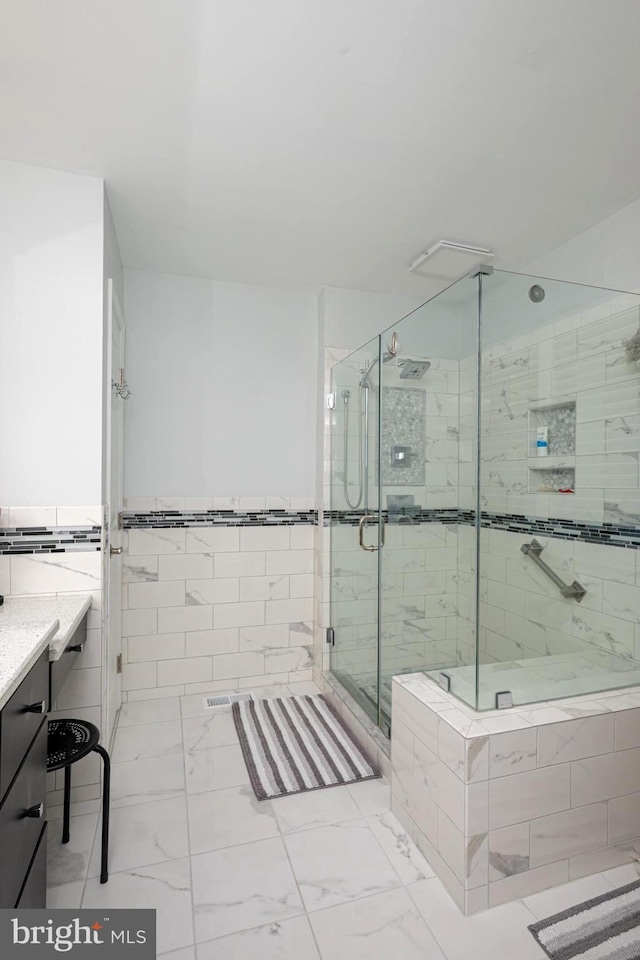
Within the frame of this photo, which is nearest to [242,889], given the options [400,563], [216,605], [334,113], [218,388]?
[400,563]

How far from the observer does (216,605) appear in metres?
3.14

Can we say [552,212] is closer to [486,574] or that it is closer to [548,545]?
[548,545]

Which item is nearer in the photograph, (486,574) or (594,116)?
(594,116)

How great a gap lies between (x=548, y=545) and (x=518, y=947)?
126 centimetres

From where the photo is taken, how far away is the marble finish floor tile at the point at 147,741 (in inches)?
95.6

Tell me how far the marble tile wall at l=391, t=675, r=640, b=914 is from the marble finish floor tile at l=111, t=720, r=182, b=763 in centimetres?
131

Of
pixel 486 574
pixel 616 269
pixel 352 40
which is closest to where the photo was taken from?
pixel 352 40

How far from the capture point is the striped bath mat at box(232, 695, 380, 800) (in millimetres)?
2229

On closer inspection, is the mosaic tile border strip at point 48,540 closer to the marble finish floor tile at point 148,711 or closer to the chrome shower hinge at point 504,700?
the marble finish floor tile at point 148,711

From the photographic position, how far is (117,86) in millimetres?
1605

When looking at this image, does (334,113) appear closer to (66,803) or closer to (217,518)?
(217,518)

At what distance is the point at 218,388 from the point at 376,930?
2.65 m

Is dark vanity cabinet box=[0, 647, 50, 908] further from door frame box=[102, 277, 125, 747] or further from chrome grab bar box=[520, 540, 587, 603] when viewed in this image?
chrome grab bar box=[520, 540, 587, 603]

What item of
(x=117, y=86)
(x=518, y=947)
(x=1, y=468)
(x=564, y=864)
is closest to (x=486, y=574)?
(x=564, y=864)
